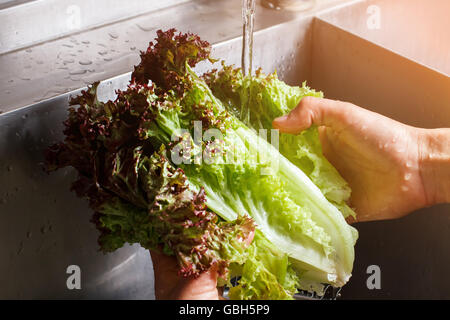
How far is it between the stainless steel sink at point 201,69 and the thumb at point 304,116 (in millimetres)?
435

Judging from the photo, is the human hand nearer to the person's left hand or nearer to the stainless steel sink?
the person's left hand

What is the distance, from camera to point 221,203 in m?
1.19

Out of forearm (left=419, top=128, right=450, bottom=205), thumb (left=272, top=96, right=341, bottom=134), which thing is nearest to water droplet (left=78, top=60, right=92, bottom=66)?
thumb (left=272, top=96, right=341, bottom=134)

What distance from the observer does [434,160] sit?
1.52 m

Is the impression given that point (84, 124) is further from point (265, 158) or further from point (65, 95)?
point (265, 158)

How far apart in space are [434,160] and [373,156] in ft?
0.62

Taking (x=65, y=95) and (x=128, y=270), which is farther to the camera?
(x=128, y=270)

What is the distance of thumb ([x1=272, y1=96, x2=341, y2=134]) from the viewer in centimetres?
134

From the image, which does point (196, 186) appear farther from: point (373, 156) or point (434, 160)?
point (434, 160)

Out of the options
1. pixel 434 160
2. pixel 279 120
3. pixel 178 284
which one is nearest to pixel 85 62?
pixel 279 120

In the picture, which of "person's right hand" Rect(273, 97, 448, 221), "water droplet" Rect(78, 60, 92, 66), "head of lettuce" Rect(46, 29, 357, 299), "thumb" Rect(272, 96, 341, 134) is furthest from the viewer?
"water droplet" Rect(78, 60, 92, 66)

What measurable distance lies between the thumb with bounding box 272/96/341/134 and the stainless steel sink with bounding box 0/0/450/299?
0.44 meters
